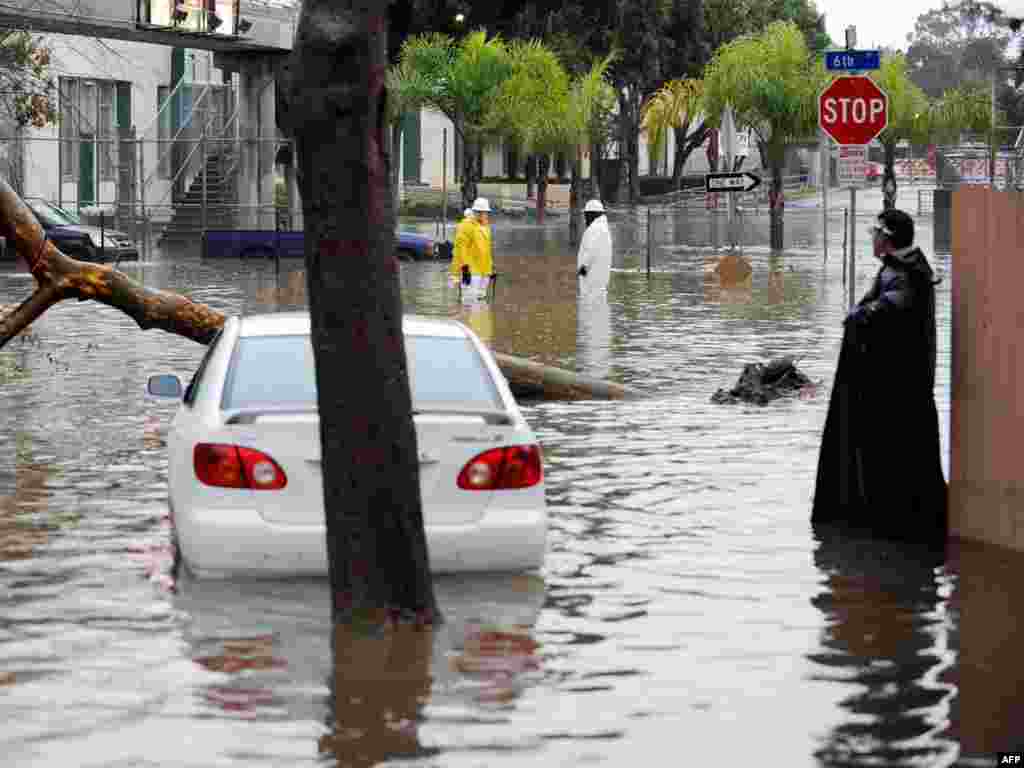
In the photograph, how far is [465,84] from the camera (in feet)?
192

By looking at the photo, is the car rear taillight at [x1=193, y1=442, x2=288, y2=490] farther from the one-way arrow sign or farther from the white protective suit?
the one-way arrow sign

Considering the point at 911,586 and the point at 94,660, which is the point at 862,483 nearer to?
the point at 911,586

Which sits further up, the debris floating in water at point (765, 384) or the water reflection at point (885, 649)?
the debris floating in water at point (765, 384)

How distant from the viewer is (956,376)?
38.4 feet

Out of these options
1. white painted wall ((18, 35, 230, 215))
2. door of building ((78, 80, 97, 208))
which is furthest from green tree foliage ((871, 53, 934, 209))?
door of building ((78, 80, 97, 208))

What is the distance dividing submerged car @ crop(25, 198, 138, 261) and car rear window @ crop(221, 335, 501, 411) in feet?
97.7

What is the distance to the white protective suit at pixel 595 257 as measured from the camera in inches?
1248

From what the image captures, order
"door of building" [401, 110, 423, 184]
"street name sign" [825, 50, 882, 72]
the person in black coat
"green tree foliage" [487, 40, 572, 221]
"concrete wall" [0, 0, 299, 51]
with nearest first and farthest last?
the person in black coat, "street name sign" [825, 50, 882, 72], "concrete wall" [0, 0, 299, 51], "green tree foliage" [487, 40, 572, 221], "door of building" [401, 110, 423, 184]

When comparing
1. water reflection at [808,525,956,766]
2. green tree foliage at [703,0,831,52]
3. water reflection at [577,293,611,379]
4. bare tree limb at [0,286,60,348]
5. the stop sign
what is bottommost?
water reflection at [808,525,956,766]

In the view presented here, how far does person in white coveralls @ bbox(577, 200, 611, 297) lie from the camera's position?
31.7 meters

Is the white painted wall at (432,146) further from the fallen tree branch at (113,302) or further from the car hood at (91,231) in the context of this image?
the fallen tree branch at (113,302)

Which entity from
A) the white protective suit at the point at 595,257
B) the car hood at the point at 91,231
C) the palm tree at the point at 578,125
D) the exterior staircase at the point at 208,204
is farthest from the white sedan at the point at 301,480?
the palm tree at the point at 578,125

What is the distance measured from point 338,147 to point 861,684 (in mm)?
2811

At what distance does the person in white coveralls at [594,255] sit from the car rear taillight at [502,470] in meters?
21.5
